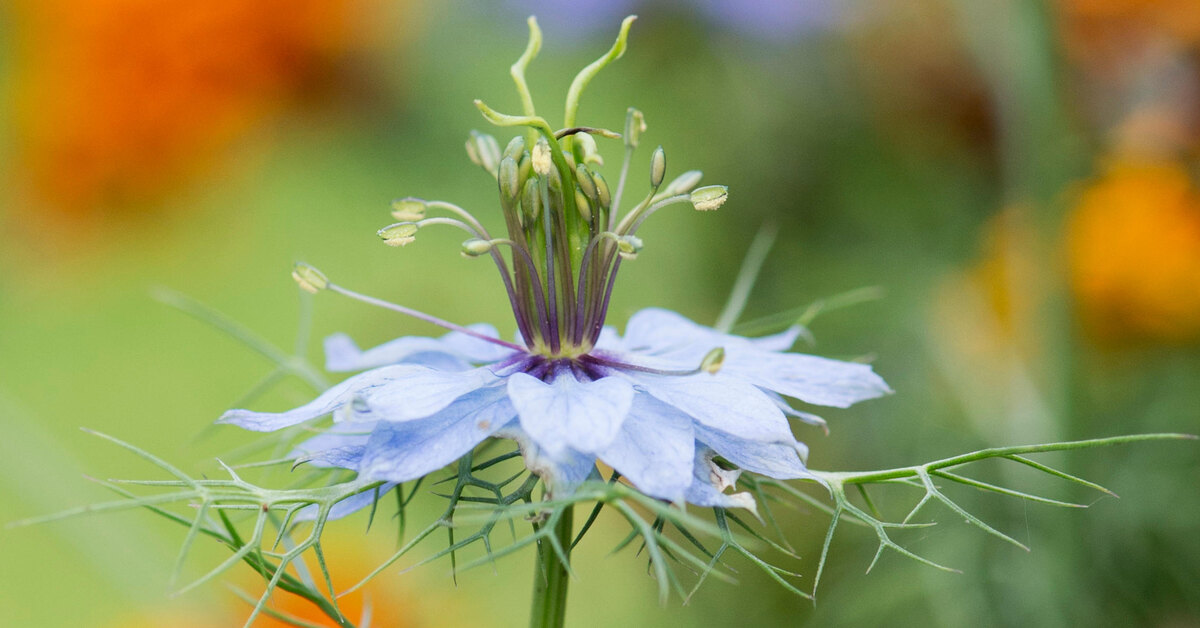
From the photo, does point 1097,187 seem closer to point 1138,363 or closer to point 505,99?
point 1138,363

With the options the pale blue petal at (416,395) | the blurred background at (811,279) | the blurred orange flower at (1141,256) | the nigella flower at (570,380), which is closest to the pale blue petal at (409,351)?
the nigella flower at (570,380)

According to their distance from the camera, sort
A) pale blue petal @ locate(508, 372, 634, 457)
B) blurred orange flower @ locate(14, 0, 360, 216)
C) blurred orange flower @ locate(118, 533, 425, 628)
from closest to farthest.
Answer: pale blue petal @ locate(508, 372, 634, 457)
blurred orange flower @ locate(118, 533, 425, 628)
blurred orange flower @ locate(14, 0, 360, 216)

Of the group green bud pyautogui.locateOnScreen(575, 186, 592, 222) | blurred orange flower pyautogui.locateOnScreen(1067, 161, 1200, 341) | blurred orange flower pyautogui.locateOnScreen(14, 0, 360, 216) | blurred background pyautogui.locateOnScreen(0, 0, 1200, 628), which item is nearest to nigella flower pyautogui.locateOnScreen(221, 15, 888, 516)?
green bud pyautogui.locateOnScreen(575, 186, 592, 222)

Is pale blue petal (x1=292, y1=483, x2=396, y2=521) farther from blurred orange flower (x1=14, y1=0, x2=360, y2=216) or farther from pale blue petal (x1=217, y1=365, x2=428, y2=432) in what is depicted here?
blurred orange flower (x1=14, y1=0, x2=360, y2=216)

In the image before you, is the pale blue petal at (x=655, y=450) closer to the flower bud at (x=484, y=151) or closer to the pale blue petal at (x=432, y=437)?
the pale blue petal at (x=432, y=437)

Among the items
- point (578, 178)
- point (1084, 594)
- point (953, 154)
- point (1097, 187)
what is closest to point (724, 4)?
point (953, 154)

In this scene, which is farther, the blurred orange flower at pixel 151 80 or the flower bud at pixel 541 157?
the blurred orange flower at pixel 151 80
